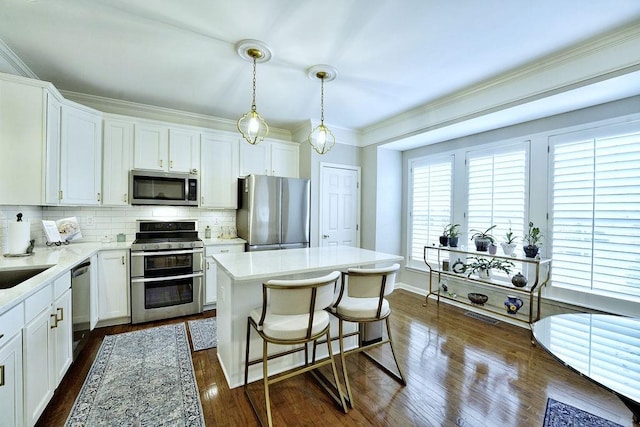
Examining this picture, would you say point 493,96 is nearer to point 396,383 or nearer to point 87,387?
point 396,383

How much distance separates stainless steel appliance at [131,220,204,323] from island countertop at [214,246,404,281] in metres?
1.25

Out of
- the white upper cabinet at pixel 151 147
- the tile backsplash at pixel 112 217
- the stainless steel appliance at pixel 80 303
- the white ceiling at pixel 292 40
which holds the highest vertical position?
the white ceiling at pixel 292 40

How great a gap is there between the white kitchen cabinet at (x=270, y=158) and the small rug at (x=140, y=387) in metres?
2.47

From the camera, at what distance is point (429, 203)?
444cm

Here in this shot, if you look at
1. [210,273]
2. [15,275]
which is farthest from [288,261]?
[15,275]

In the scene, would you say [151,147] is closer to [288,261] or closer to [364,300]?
[288,261]

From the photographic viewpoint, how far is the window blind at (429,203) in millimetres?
4207

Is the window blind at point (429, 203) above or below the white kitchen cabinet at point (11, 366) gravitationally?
above

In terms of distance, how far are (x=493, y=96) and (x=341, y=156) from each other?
229 cm

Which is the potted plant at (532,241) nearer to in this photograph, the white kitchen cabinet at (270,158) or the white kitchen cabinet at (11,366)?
the white kitchen cabinet at (270,158)

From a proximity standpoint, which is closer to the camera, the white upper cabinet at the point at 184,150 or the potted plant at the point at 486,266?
the potted plant at the point at 486,266

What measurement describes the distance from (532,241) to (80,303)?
15.5 ft

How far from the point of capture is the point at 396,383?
2.15 metres

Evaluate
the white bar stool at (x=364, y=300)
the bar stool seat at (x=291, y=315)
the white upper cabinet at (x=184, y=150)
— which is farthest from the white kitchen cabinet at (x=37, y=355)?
the white upper cabinet at (x=184, y=150)
